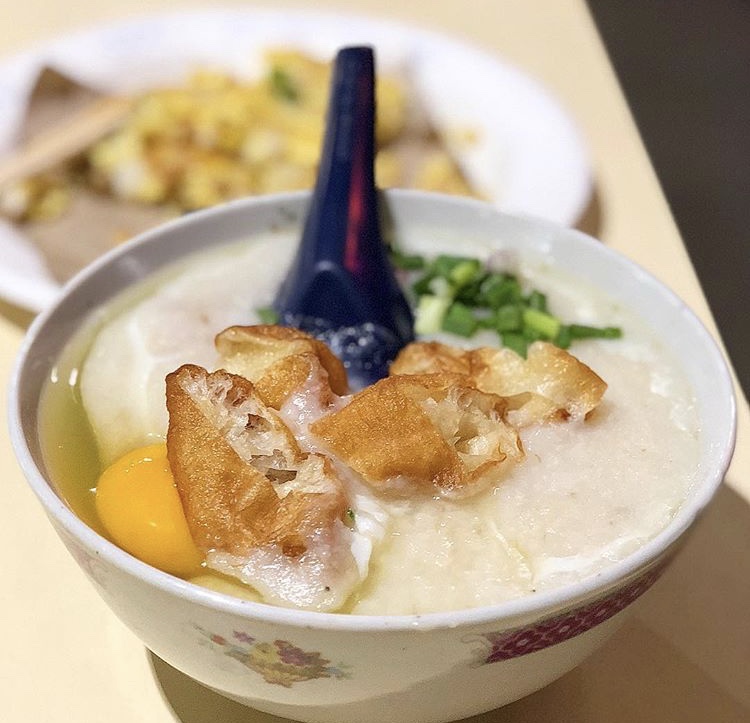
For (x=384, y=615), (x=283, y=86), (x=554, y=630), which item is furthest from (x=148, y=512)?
(x=283, y=86)

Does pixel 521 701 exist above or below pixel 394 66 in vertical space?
below

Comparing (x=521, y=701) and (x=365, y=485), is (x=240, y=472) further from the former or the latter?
(x=521, y=701)

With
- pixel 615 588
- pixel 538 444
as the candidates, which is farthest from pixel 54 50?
pixel 615 588

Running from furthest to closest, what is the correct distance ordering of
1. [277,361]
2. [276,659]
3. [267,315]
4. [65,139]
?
[65,139], [267,315], [277,361], [276,659]

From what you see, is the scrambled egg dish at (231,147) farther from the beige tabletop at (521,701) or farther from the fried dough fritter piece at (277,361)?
the fried dough fritter piece at (277,361)

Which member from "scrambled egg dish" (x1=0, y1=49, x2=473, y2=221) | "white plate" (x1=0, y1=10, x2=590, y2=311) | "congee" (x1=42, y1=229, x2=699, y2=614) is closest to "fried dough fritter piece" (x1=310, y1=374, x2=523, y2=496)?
"congee" (x1=42, y1=229, x2=699, y2=614)

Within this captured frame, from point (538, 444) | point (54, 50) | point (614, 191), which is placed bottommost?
point (614, 191)

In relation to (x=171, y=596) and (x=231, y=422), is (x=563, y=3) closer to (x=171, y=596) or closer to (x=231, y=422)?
(x=231, y=422)

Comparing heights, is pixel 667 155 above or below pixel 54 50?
below
